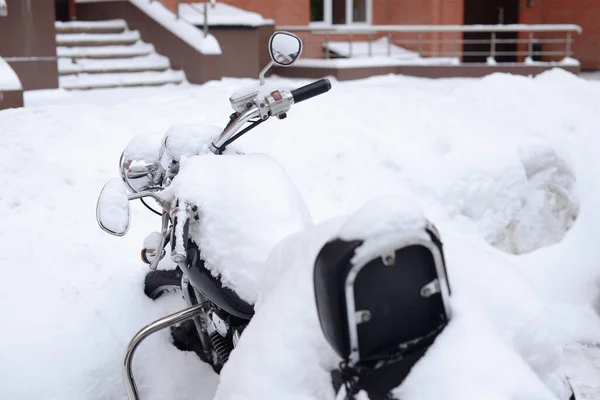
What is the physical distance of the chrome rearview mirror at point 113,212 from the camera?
2.25 m

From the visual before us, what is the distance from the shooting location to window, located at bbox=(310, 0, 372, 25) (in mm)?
16641

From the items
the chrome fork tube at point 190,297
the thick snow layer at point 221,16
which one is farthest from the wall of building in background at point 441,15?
the chrome fork tube at point 190,297

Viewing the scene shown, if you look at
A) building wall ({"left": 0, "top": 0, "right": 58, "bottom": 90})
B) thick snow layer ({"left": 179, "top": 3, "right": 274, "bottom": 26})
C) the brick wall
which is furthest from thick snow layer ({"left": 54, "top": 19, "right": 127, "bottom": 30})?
the brick wall

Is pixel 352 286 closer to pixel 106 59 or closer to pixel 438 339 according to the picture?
pixel 438 339

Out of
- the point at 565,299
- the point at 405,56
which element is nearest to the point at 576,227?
the point at 565,299

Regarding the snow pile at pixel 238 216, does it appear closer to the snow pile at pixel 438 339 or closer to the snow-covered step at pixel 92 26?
the snow pile at pixel 438 339

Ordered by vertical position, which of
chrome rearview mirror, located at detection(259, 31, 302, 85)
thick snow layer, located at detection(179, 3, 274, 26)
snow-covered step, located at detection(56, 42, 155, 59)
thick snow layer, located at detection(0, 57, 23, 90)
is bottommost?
thick snow layer, located at detection(0, 57, 23, 90)

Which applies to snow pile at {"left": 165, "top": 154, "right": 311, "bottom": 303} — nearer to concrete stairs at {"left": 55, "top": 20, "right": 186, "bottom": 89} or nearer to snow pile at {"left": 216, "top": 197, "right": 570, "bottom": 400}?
snow pile at {"left": 216, "top": 197, "right": 570, "bottom": 400}

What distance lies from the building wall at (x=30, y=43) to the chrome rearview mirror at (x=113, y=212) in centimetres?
798

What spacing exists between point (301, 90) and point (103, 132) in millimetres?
3432

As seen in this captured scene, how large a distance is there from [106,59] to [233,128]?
357 inches

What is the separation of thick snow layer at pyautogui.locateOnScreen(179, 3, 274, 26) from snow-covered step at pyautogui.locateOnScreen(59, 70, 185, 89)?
130 centimetres

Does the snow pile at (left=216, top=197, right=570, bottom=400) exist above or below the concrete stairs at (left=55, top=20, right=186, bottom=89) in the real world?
below

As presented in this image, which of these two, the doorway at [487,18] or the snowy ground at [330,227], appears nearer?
the snowy ground at [330,227]
